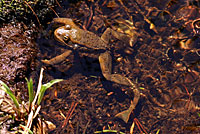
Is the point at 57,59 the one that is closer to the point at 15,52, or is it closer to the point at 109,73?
the point at 15,52

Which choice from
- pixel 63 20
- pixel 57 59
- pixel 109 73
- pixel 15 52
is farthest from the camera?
pixel 63 20

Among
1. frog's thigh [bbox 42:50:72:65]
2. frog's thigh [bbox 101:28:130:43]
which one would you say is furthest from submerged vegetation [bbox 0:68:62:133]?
frog's thigh [bbox 101:28:130:43]

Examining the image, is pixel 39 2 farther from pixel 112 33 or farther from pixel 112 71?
pixel 112 71

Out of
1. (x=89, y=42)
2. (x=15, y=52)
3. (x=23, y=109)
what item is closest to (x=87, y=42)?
(x=89, y=42)

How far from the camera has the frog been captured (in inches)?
159

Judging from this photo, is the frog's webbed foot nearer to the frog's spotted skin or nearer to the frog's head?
the frog's spotted skin

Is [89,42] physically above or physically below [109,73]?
above

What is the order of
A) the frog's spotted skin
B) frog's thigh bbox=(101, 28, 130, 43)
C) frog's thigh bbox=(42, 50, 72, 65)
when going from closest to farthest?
frog's thigh bbox=(42, 50, 72, 65) < the frog's spotted skin < frog's thigh bbox=(101, 28, 130, 43)

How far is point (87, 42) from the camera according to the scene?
411 centimetres

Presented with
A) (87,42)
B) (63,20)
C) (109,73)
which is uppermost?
(63,20)

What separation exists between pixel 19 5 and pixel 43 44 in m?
0.83

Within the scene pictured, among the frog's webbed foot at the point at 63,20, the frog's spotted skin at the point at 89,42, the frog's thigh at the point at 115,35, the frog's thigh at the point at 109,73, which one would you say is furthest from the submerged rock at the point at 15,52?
the frog's thigh at the point at 115,35

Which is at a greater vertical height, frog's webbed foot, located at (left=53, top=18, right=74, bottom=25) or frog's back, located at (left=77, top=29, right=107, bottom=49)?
frog's webbed foot, located at (left=53, top=18, right=74, bottom=25)

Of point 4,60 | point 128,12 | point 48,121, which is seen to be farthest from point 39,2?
point 48,121
